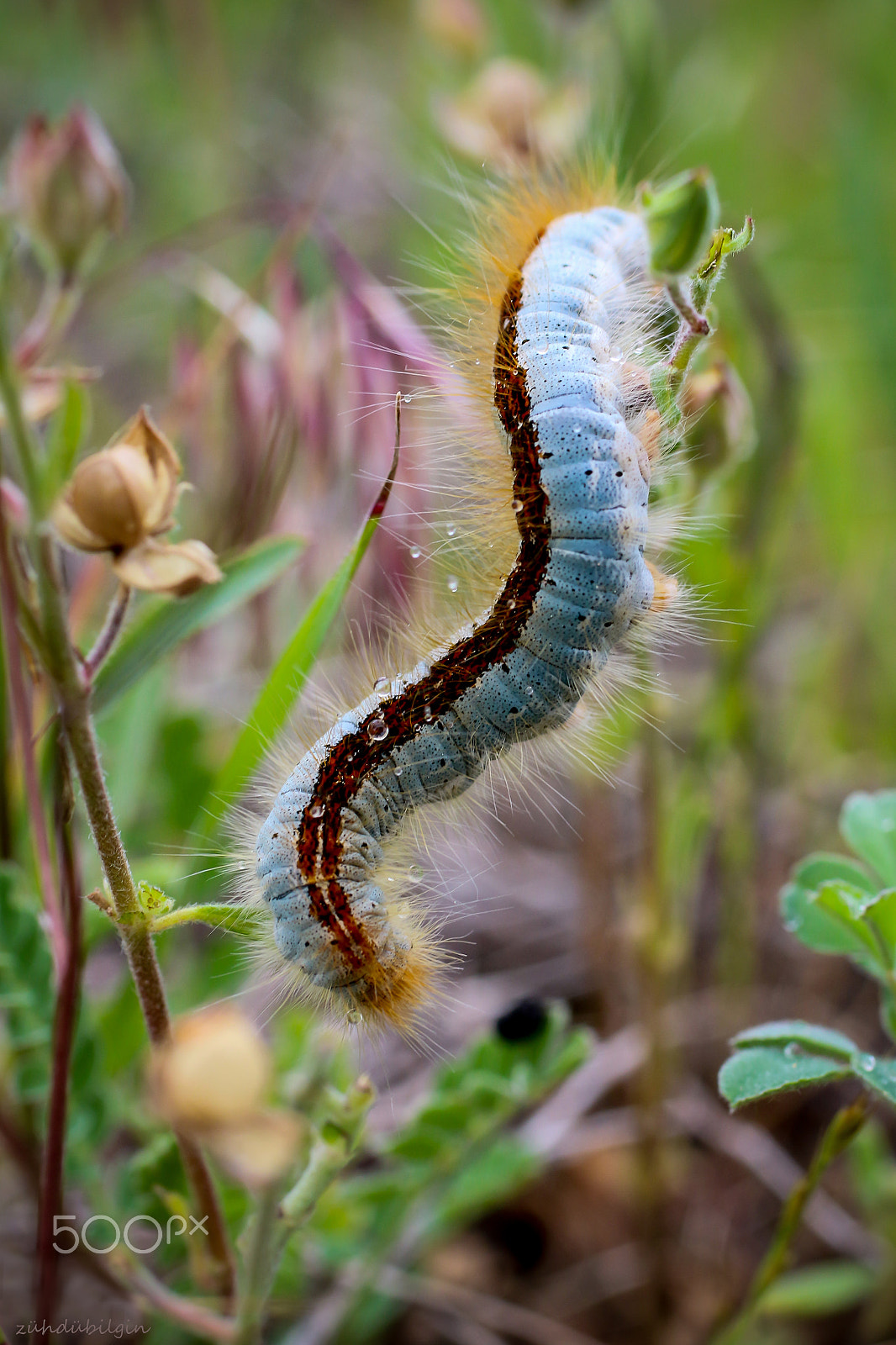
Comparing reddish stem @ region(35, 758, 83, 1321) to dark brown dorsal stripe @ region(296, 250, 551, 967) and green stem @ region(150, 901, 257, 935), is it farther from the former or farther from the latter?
dark brown dorsal stripe @ region(296, 250, 551, 967)

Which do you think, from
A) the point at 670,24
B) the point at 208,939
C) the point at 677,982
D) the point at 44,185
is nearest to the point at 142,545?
the point at 44,185

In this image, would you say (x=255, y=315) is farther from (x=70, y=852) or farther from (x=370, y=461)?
(x=70, y=852)

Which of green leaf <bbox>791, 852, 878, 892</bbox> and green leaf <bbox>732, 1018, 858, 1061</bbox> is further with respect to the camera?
green leaf <bbox>791, 852, 878, 892</bbox>

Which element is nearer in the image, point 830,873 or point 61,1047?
point 61,1047

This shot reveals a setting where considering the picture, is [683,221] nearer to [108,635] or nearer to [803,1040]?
[108,635]

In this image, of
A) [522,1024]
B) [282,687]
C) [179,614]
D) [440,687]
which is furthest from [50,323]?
[522,1024]

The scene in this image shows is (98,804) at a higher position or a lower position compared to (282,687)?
lower

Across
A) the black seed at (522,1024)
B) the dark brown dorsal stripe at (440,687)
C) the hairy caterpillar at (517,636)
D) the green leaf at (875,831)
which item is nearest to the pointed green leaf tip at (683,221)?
the hairy caterpillar at (517,636)

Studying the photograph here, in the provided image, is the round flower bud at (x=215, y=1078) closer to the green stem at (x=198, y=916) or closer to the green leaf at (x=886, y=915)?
the green stem at (x=198, y=916)

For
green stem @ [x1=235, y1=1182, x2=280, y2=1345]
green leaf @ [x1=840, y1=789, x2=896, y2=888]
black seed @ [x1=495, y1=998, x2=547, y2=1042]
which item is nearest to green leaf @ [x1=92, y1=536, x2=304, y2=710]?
green stem @ [x1=235, y1=1182, x2=280, y2=1345]
